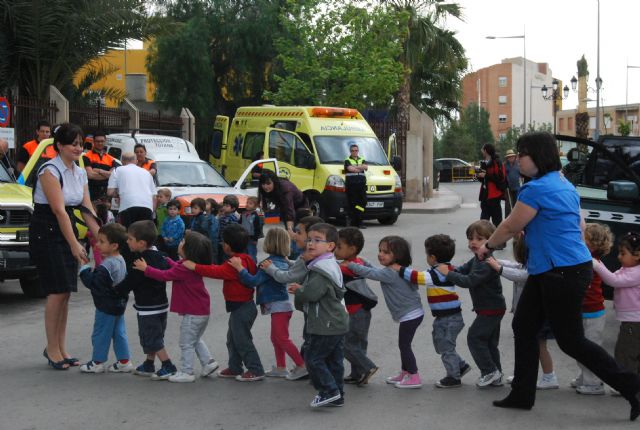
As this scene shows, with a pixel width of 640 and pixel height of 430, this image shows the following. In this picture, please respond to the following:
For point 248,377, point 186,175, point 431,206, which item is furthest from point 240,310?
point 431,206

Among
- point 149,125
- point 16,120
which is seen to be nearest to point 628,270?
point 16,120

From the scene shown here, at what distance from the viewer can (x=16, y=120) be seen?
1969 cm

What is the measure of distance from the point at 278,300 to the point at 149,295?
97 centimetres

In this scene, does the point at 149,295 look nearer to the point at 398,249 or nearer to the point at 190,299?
the point at 190,299

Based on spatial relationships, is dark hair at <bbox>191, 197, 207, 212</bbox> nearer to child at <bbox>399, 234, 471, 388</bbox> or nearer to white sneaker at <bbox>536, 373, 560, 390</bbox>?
child at <bbox>399, 234, 471, 388</bbox>

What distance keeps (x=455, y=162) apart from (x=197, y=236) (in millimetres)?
54613

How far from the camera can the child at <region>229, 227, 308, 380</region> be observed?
7.27 meters

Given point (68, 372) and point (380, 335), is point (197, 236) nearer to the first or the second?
point (68, 372)

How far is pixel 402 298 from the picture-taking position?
7121 mm

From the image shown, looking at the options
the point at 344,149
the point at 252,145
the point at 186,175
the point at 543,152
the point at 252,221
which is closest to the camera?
the point at 543,152

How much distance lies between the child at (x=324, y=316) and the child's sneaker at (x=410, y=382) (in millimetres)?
614

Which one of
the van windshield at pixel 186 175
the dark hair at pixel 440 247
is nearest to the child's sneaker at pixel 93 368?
the dark hair at pixel 440 247

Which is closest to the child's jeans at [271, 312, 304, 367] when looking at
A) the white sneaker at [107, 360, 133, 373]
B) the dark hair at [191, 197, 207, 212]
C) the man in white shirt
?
the white sneaker at [107, 360, 133, 373]

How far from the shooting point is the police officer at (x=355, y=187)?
21062 millimetres
